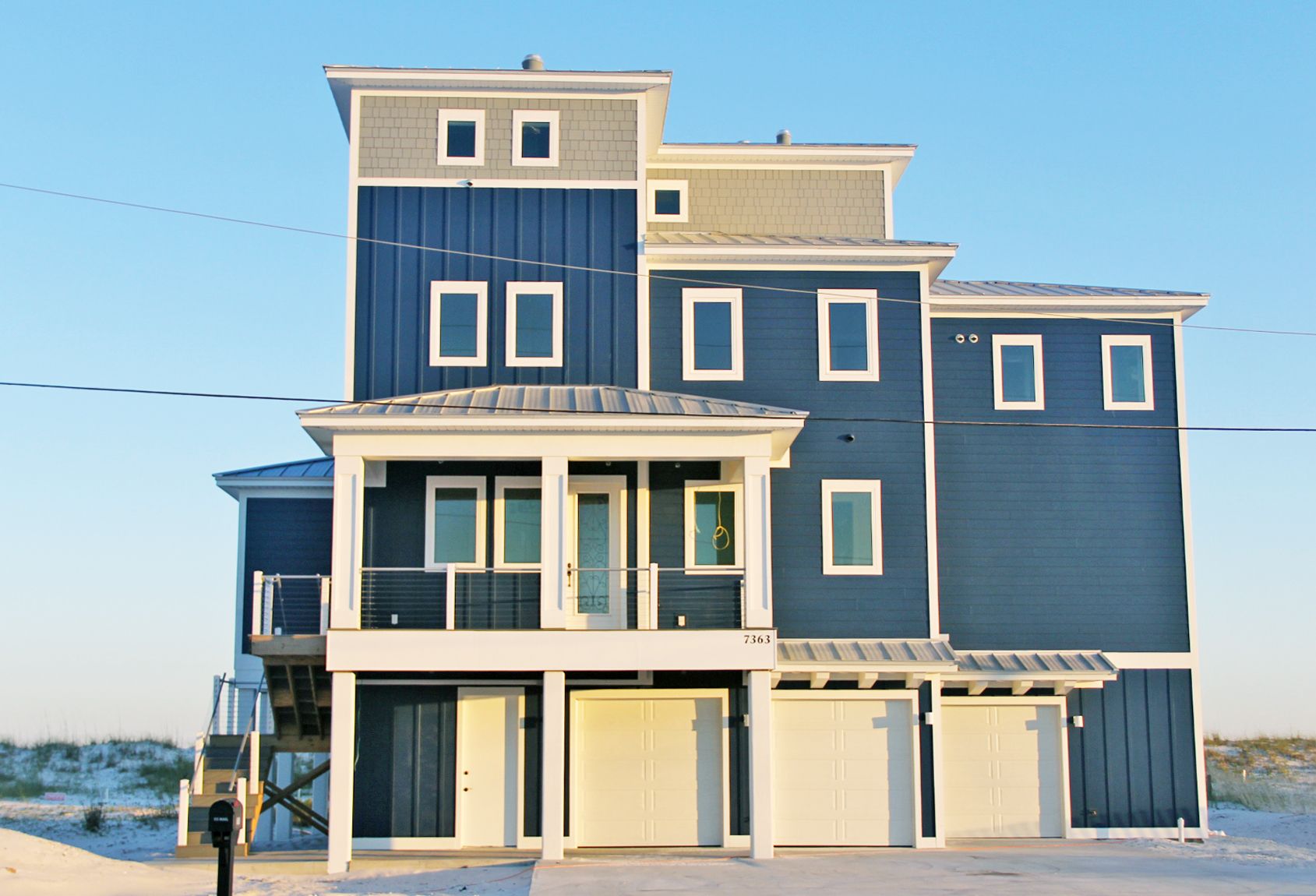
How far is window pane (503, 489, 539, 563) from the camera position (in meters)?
22.3

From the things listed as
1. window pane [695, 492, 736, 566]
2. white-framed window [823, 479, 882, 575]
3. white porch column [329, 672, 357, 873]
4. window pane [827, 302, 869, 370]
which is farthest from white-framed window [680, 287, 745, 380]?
white porch column [329, 672, 357, 873]

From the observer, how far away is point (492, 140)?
2372cm

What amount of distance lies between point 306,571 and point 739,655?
7.79 m

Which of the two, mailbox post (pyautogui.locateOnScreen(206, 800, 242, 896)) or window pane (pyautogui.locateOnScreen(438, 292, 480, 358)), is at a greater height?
window pane (pyautogui.locateOnScreen(438, 292, 480, 358))

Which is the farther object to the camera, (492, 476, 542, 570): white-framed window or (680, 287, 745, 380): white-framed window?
(680, 287, 745, 380): white-framed window

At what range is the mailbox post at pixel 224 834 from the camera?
13578 mm

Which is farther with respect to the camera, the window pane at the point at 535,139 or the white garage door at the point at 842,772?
the window pane at the point at 535,139

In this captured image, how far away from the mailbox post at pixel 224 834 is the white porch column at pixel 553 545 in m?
6.87

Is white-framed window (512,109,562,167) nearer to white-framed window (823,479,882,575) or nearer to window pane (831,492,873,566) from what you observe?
white-framed window (823,479,882,575)

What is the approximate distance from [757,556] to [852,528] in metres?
2.99

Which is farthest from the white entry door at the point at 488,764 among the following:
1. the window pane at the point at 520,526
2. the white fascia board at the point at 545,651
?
the window pane at the point at 520,526

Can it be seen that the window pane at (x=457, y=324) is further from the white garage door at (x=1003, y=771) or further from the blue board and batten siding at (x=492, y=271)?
the white garage door at (x=1003, y=771)

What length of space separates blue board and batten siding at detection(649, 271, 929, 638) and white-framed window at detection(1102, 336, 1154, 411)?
3.46 metres

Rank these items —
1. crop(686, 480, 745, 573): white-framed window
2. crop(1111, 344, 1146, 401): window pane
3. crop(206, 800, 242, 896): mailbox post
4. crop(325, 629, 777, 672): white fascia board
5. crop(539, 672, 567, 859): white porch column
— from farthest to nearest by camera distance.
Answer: crop(1111, 344, 1146, 401): window pane
crop(686, 480, 745, 573): white-framed window
crop(325, 629, 777, 672): white fascia board
crop(539, 672, 567, 859): white porch column
crop(206, 800, 242, 896): mailbox post
